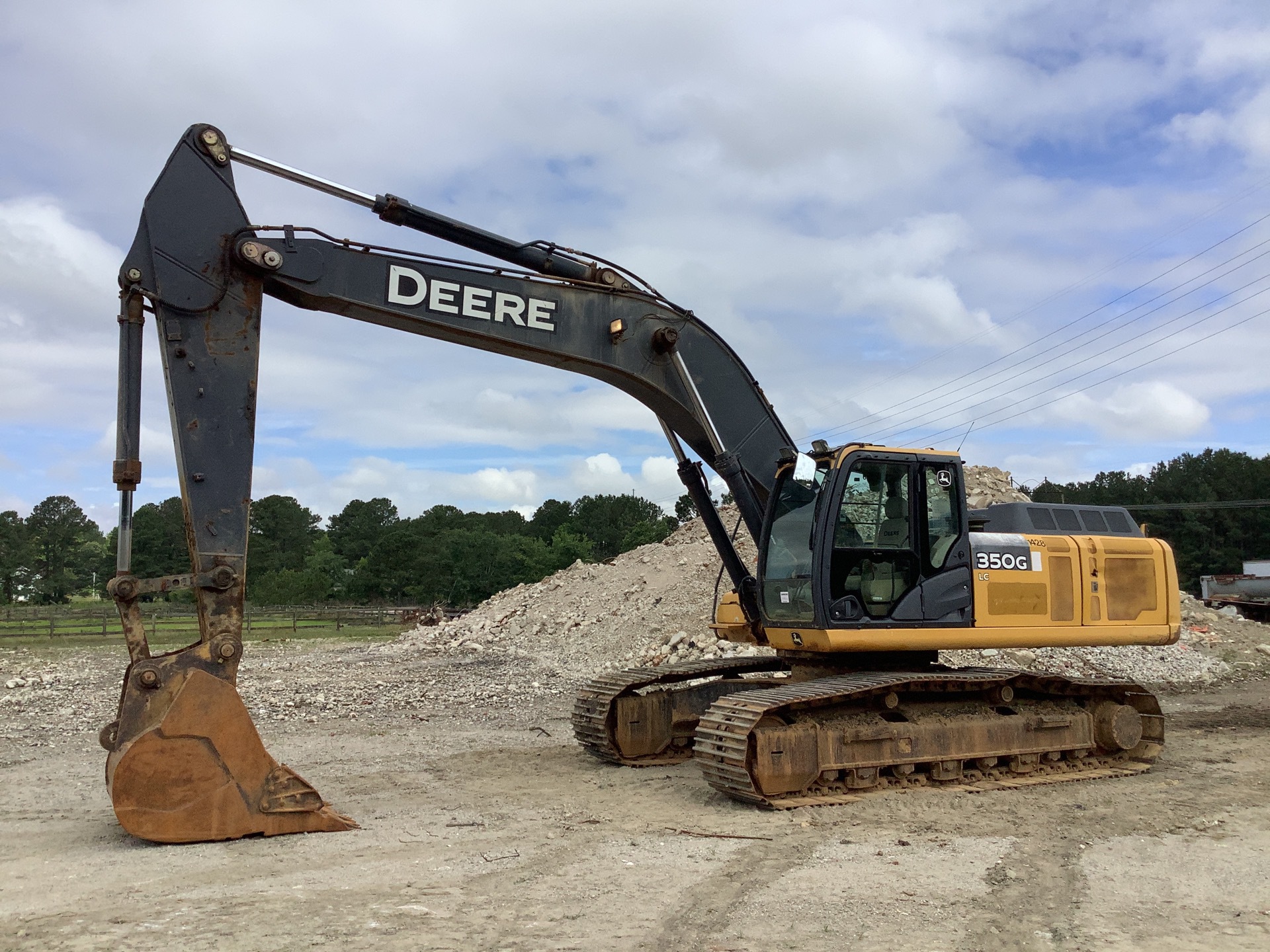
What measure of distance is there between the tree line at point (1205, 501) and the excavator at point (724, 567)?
5806 cm

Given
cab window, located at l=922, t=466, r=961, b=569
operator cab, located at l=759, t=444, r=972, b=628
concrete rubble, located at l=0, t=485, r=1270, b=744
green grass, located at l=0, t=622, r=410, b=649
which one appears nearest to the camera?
operator cab, located at l=759, t=444, r=972, b=628

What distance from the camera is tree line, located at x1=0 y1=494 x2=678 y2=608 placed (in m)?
67.6

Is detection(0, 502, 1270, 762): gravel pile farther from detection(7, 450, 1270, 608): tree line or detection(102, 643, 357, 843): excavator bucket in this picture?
detection(7, 450, 1270, 608): tree line

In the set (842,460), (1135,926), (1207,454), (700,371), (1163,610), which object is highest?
(1207,454)

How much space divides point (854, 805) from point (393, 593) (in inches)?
2632

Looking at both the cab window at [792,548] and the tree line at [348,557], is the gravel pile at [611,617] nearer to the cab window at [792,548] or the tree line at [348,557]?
the cab window at [792,548]

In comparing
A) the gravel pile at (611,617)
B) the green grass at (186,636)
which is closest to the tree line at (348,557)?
the green grass at (186,636)

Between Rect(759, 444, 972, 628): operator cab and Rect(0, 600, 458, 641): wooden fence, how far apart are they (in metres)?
26.1

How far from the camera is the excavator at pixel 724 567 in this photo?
662cm

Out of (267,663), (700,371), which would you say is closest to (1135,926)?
(700,371)

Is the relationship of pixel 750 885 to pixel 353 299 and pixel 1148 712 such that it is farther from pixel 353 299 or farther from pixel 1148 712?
pixel 1148 712

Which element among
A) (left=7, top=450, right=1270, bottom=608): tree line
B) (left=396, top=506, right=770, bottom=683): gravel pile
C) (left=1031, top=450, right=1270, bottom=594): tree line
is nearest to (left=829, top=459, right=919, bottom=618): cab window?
(left=396, top=506, right=770, bottom=683): gravel pile

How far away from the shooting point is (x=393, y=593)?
236ft

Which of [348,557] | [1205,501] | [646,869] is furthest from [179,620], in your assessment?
[1205,501]
